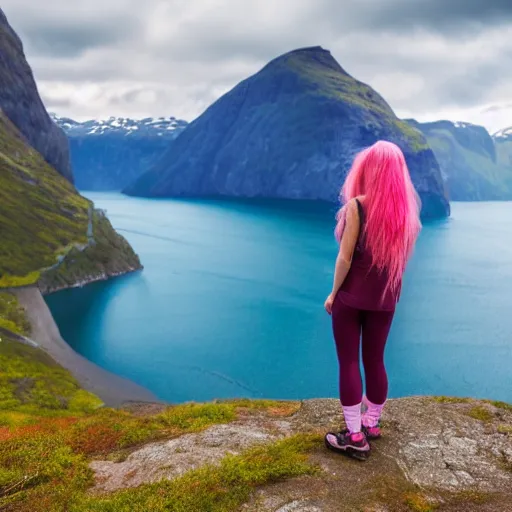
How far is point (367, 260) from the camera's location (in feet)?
21.1

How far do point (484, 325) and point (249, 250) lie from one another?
170 ft

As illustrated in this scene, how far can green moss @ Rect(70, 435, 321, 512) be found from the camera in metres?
5.53

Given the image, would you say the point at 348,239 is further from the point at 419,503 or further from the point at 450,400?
the point at 450,400

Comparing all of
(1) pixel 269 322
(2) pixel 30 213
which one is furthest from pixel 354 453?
(2) pixel 30 213

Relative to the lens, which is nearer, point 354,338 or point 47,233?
point 354,338

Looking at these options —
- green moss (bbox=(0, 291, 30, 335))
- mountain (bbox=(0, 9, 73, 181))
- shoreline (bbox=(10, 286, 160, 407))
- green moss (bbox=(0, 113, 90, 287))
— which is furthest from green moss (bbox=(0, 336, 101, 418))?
mountain (bbox=(0, 9, 73, 181))

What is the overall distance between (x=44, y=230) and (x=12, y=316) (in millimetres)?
31222

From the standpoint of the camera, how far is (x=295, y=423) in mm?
9070

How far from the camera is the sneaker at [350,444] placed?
6.69 meters

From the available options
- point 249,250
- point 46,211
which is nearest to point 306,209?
point 249,250

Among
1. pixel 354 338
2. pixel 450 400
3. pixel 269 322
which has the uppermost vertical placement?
pixel 354 338

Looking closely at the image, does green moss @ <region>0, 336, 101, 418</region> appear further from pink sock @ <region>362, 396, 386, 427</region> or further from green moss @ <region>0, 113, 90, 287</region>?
pink sock @ <region>362, 396, 386, 427</region>

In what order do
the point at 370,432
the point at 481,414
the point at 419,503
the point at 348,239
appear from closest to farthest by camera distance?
the point at 419,503
the point at 348,239
the point at 370,432
the point at 481,414

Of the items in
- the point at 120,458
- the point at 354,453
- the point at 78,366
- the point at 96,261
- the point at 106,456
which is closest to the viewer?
the point at 354,453
